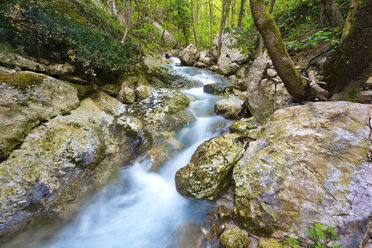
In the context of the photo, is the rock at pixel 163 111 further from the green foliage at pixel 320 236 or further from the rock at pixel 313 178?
the green foliage at pixel 320 236

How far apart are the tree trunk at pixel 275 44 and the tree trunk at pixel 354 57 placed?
1.74 ft

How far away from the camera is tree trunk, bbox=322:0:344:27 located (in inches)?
192

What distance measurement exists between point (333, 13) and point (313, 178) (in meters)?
6.13

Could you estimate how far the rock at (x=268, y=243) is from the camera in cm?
205

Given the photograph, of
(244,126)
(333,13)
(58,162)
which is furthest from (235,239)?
(333,13)

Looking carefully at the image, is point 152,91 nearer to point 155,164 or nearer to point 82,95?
point 82,95

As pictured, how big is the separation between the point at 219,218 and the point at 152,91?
532 cm

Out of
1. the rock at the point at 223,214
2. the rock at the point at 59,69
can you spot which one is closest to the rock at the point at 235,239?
the rock at the point at 223,214

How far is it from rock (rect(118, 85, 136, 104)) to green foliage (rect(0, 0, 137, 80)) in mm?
765

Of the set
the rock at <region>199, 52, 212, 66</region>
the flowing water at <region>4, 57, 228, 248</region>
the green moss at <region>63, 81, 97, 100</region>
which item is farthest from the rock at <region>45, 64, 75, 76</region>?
the rock at <region>199, 52, 212, 66</region>

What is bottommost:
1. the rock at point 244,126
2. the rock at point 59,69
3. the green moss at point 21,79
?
the rock at point 244,126

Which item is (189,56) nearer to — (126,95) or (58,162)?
(126,95)

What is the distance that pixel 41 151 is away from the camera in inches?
110

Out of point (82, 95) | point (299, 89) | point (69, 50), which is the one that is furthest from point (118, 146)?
point (299, 89)
